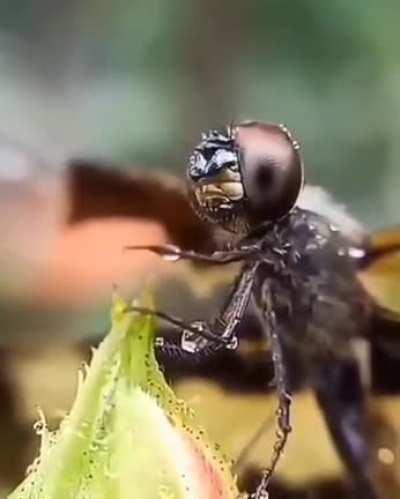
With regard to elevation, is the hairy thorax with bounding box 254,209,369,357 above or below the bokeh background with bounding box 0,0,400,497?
below

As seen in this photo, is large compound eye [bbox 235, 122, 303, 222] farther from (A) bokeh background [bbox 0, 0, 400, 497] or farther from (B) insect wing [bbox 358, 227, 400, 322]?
(A) bokeh background [bbox 0, 0, 400, 497]

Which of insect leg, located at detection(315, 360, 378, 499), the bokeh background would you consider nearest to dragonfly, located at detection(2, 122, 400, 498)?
insect leg, located at detection(315, 360, 378, 499)

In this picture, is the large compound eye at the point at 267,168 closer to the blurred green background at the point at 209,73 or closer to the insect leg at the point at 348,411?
the insect leg at the point at 348,411

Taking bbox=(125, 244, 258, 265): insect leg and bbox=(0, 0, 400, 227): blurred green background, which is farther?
bbox=(0, 0, 400, 227): blurred green background


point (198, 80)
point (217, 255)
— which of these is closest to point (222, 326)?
point (217, 255)

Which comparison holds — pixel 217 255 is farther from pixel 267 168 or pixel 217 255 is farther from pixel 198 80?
pixel 198 80

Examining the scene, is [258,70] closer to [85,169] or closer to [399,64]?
[399,64]

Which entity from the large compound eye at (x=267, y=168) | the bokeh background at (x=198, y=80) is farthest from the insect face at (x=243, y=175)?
the bokeh background at (x=198, y=80)

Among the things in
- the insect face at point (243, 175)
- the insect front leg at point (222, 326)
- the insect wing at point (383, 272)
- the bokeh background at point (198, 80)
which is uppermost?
the bokeh background at point (198, 80)

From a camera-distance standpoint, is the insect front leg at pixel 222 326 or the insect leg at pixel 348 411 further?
the insect leg at pixel 348 411
